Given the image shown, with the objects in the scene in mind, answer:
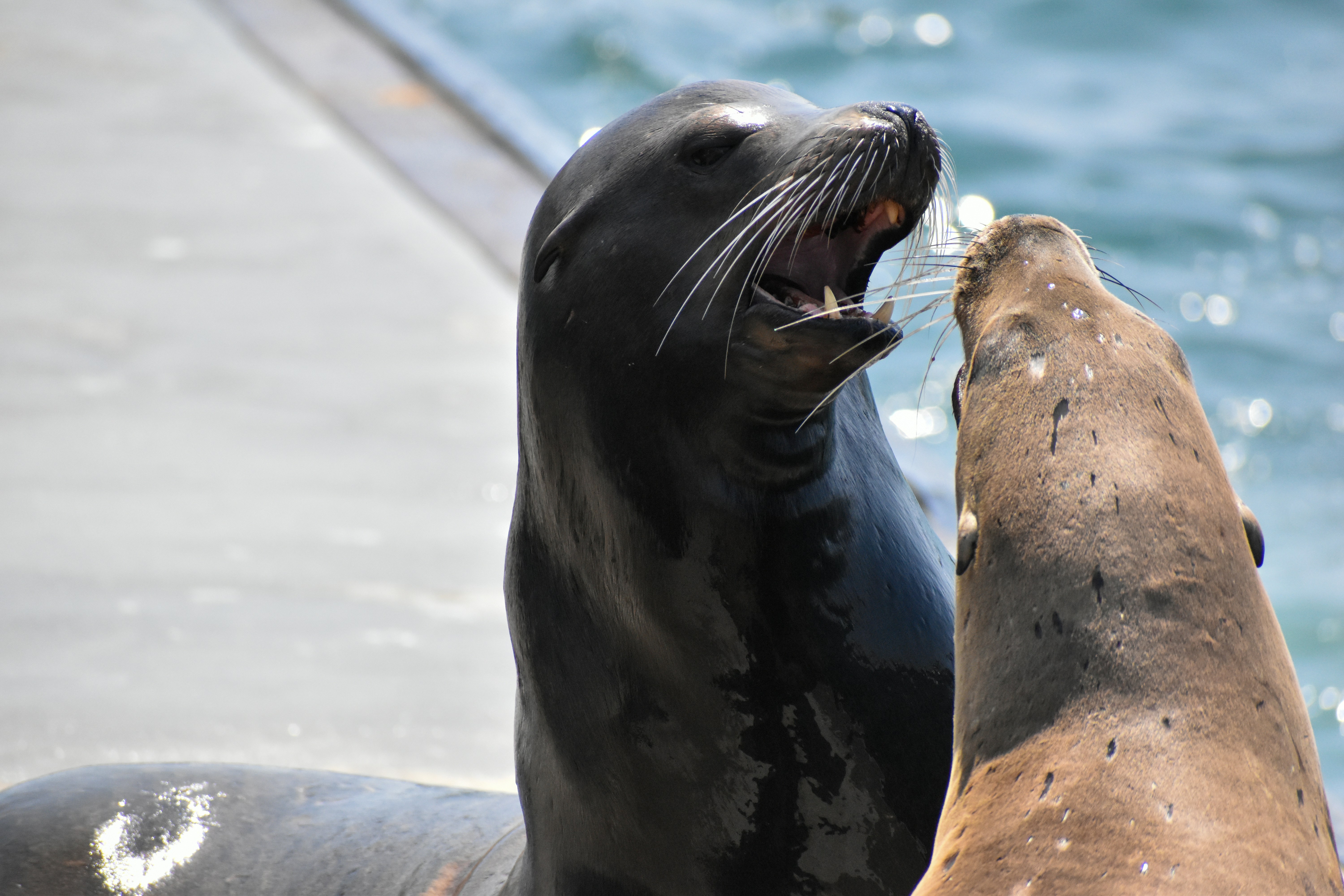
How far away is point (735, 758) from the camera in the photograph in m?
2.25

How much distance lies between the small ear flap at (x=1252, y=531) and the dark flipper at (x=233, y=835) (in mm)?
1502

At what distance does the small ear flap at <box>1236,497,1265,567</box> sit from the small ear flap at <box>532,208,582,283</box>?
3.15 ft

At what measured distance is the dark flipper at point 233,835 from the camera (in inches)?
114

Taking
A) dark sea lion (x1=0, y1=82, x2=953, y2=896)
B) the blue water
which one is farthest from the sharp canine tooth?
the blue water

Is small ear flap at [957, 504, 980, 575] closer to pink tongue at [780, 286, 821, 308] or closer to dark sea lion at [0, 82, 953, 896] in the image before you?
dark sea lion at [0, 82, 953, 896]

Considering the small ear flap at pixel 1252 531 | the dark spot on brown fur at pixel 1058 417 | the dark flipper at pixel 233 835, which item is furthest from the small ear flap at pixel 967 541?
the dark flipper at pixel 233 835

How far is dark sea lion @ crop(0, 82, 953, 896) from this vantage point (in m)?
2.20

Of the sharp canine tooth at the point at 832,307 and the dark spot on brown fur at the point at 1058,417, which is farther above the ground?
the sharp canine tooth at the point at 832,307

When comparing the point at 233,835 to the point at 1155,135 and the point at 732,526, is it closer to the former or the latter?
the point at 732,526

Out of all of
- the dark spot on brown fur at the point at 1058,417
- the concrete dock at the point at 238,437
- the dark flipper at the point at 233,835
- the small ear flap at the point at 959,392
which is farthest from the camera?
the concrete dock at the point at 238,437

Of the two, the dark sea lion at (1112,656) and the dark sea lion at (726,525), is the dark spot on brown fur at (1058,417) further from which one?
the dark sea lion at (726,525)

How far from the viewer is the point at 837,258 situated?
2.33 meters

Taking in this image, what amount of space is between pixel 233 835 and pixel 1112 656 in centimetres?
186

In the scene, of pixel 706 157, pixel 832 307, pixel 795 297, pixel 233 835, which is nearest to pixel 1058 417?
pixel 832 307
